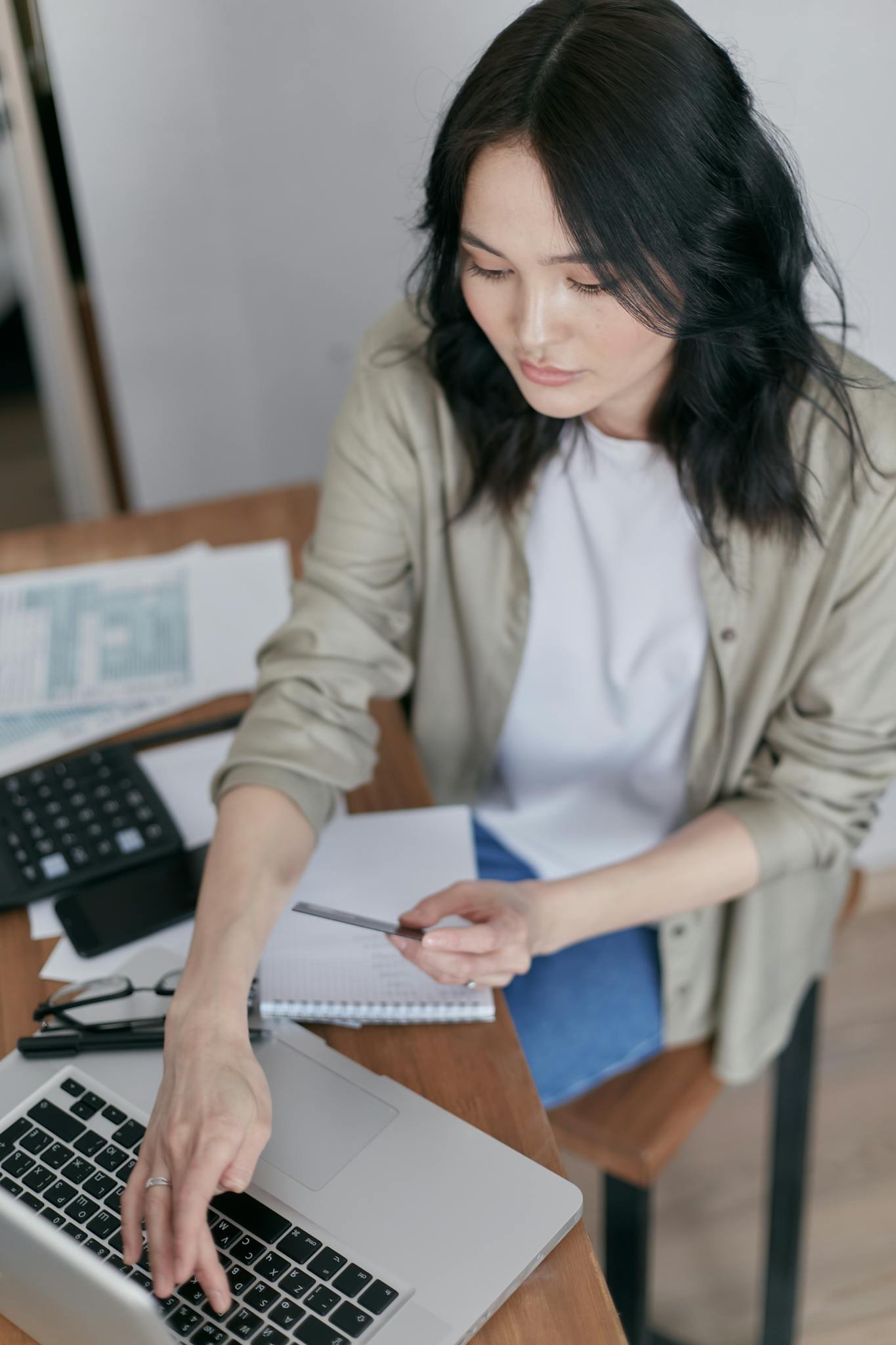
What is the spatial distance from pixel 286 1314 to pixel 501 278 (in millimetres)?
603

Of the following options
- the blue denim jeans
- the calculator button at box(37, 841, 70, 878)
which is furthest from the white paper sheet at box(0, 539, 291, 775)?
the blue denim jeans

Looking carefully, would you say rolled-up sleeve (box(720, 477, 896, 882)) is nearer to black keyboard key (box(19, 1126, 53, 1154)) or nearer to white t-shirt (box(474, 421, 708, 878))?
white t-shirt (box(474, 421, 708, 878))

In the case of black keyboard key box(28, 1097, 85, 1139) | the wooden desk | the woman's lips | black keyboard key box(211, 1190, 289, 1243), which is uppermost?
the woman's lips

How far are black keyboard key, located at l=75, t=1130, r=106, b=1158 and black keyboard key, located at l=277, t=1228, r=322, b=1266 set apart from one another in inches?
4.9

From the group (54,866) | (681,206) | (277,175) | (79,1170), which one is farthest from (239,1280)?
(277,175)

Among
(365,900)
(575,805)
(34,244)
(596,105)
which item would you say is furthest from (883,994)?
(34,244)

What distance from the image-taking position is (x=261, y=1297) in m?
0.62

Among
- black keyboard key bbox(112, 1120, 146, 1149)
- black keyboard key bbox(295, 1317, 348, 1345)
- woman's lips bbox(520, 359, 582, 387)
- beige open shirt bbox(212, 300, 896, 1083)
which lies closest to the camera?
black keyboard key bbox(295, 1317, 348, 1345)

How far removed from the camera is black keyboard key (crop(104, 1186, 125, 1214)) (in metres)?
0.66

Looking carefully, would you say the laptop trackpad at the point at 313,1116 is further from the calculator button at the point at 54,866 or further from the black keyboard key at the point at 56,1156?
the calculator button at the point at 54,866

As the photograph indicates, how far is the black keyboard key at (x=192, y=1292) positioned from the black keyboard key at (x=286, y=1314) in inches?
1.4

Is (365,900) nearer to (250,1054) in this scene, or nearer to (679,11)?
(250,1054)

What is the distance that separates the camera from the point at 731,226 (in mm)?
725

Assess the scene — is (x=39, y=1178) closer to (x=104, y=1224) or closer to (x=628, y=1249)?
(x=104, y=1224)
